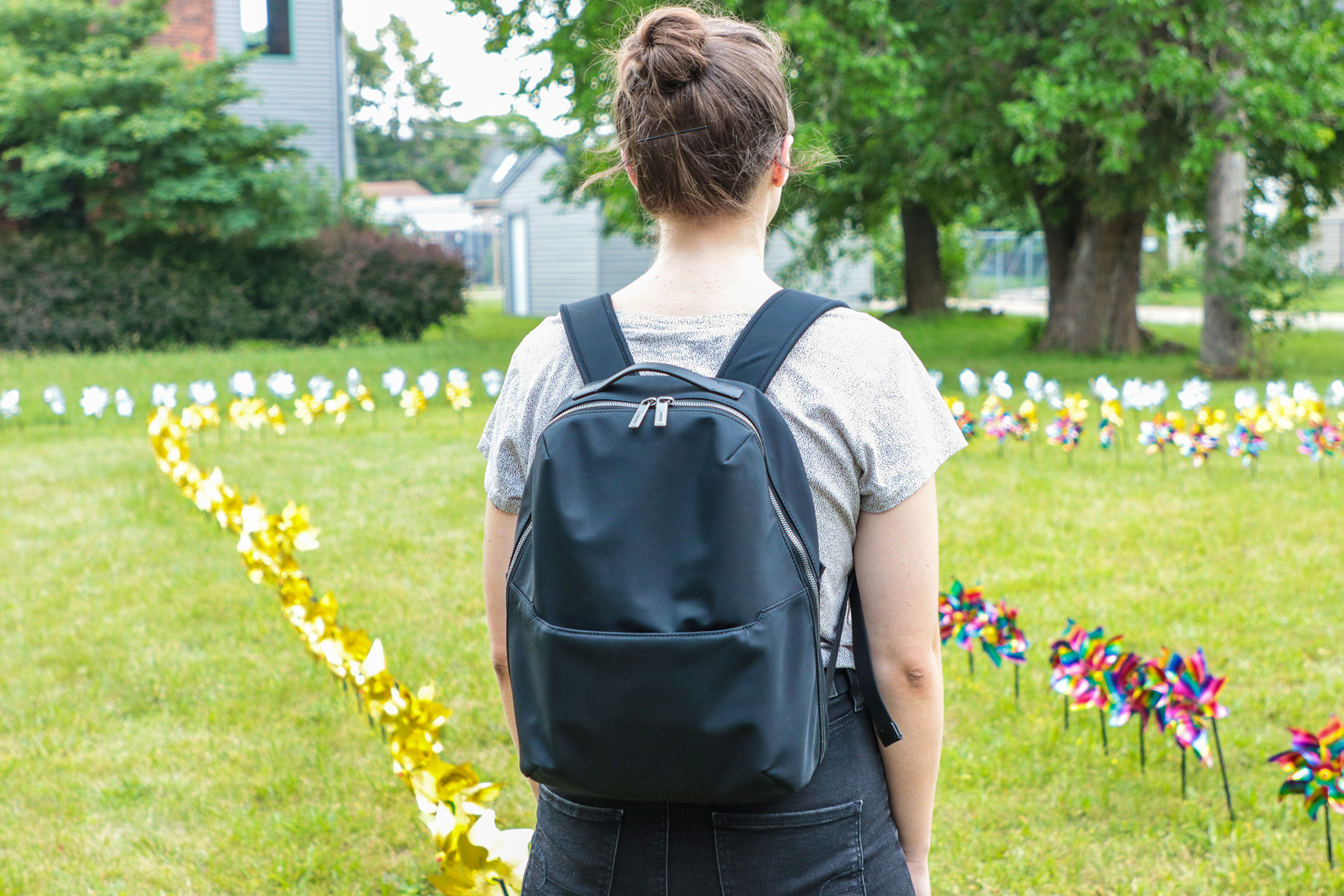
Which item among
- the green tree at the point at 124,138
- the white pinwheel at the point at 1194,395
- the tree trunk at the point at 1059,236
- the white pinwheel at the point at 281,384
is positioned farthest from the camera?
the green tree at the point at 124,138

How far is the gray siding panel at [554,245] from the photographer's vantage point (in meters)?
25.2

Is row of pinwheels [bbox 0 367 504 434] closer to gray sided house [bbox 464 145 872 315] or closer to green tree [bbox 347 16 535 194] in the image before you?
gray sided house [bbox 464 145 872 315]

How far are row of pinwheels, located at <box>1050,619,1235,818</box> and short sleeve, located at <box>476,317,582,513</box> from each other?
7.56 feet

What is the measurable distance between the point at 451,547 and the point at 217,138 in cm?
1314

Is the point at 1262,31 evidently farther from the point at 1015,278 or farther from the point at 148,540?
the point at 1015,278

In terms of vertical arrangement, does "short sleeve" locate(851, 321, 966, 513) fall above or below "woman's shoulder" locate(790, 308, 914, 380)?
below

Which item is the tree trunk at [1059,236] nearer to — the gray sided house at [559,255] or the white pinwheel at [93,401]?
the gray sided house at [559,255]

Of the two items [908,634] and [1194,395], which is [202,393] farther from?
[908,634]

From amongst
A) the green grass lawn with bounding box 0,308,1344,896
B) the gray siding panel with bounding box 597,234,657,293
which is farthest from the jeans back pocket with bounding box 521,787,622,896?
the gray siding panel with bounding box 597,234,657,293

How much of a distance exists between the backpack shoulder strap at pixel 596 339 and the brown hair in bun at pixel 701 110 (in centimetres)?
15

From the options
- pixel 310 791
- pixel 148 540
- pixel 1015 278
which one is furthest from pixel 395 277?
pixel 1015 278

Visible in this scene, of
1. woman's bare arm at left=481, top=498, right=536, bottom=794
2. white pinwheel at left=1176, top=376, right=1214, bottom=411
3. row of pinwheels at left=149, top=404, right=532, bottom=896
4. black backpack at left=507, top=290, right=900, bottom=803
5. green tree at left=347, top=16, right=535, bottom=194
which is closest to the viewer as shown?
black backpack at left=507, top=290, right=900, bottom=803

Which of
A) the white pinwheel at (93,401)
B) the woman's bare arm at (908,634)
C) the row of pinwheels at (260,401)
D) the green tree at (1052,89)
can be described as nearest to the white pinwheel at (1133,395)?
the green tree at (1052,89)

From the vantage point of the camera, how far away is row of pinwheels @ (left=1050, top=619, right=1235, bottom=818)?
3064mm
